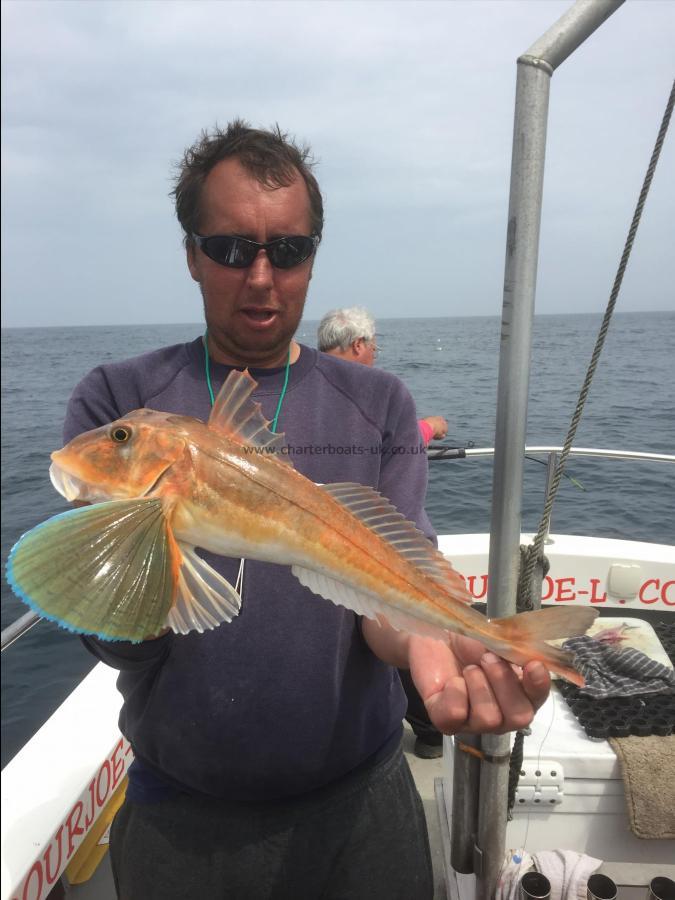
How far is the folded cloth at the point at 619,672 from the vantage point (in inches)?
146

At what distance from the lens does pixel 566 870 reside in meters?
3.07

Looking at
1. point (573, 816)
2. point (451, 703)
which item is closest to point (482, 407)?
point (573, 816)

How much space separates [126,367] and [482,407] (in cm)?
2352

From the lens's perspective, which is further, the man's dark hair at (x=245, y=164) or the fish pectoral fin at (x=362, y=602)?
the man's dark hair at (x=245, y=164)

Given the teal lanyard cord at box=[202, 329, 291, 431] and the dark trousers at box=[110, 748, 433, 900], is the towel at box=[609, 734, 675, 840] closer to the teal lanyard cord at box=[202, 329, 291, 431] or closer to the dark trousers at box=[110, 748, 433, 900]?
the dark trousers at box=[110, 748, 433, 900]

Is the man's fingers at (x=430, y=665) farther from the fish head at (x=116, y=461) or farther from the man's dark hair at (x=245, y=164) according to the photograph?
the man's dark hair at (x=245, y=164)

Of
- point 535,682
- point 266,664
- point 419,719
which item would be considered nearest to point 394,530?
point 535,682

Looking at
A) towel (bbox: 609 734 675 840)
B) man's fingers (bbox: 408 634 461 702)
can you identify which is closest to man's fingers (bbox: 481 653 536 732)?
man's fingers (bbox: 408 634 461 702)

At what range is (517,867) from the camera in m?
3.05

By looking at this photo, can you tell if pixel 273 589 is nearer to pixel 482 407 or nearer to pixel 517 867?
pixel 517 867

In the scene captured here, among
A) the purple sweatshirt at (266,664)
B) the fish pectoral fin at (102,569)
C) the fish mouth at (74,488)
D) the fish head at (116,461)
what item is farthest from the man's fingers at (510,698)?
the fish mouth at (74,488)

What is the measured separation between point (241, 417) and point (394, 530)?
56 centimetres

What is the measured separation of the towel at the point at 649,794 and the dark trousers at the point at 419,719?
6.38 ft

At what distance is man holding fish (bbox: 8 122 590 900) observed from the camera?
1.65 m
